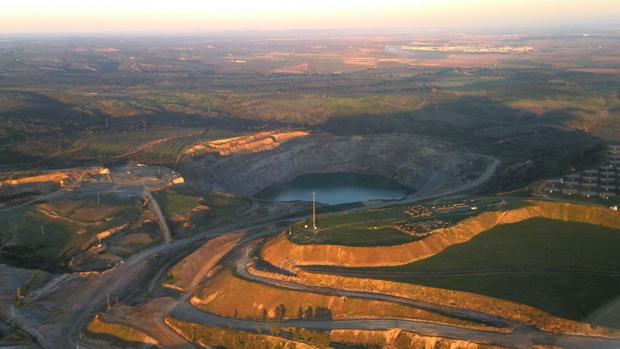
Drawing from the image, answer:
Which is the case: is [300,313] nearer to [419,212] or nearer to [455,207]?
[419,212]

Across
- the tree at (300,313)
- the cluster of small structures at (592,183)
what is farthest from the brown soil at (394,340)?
the cluster of small structures at (592,183)

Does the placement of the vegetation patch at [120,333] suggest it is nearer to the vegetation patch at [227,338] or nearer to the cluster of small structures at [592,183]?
the vegetation patch at [227,338]

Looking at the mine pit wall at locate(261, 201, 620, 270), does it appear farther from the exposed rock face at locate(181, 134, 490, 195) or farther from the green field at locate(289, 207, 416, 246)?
the exposed rock face at locate(181, 134, 490, 195)

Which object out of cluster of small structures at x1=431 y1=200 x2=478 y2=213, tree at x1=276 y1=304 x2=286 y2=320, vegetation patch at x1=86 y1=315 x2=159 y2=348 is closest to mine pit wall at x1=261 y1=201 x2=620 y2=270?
cluster of small structures at x1=431 y1=200 x2=478 y2=213

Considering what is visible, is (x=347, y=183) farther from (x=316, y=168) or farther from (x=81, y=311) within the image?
(x=81, y=311)

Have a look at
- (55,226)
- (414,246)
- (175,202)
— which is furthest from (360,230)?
(55,226)

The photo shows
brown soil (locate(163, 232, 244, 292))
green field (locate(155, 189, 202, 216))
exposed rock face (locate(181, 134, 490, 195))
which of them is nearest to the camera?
brown soil (locate(163, 232, 244, 292))
